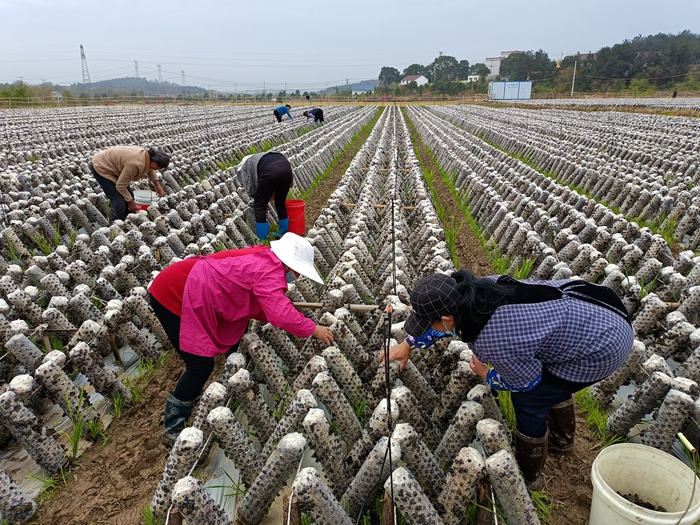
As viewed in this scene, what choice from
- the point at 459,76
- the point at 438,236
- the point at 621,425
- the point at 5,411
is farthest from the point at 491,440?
the point at 459,76

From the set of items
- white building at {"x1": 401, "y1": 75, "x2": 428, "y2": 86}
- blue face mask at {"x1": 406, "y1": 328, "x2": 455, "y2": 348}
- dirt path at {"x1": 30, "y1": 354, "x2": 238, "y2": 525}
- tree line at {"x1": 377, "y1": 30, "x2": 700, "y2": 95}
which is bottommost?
dirt path at {"x1": 30, "y1": 354, "x2": 238, "y2": 525}

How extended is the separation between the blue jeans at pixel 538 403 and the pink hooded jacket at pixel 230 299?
151 centimetres

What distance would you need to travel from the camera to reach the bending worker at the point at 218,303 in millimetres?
3070

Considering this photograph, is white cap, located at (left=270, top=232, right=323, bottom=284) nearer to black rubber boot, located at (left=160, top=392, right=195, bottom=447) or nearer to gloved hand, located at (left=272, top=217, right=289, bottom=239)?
black rubber boot, located at (left=160, top=392, right=195, bottom=447)

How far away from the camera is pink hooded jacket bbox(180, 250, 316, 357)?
3.05 metres

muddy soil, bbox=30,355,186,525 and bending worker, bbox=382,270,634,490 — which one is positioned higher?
bending worker, bbox=382,270,634,490

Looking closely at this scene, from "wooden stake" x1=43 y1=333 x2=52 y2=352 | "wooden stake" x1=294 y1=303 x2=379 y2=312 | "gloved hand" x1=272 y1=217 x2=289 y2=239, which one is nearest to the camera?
"wooden stake" x1=43 y1=333 x2=52 y2=352

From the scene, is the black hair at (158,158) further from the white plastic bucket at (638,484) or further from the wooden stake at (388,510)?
the white plastic bucket at (638,484)

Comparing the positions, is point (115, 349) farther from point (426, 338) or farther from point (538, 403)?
point (538, 403)

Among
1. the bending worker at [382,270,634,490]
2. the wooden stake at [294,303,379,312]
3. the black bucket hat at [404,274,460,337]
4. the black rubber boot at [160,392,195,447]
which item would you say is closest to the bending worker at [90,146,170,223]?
the wooden stake at [294,303,379,312]

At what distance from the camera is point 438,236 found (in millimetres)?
5922

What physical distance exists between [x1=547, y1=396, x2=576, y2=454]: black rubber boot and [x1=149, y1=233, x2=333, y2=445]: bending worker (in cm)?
173

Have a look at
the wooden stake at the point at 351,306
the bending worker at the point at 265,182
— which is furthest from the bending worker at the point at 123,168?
the wooden stake at the point at 351,306

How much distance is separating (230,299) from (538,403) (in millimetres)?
2236
